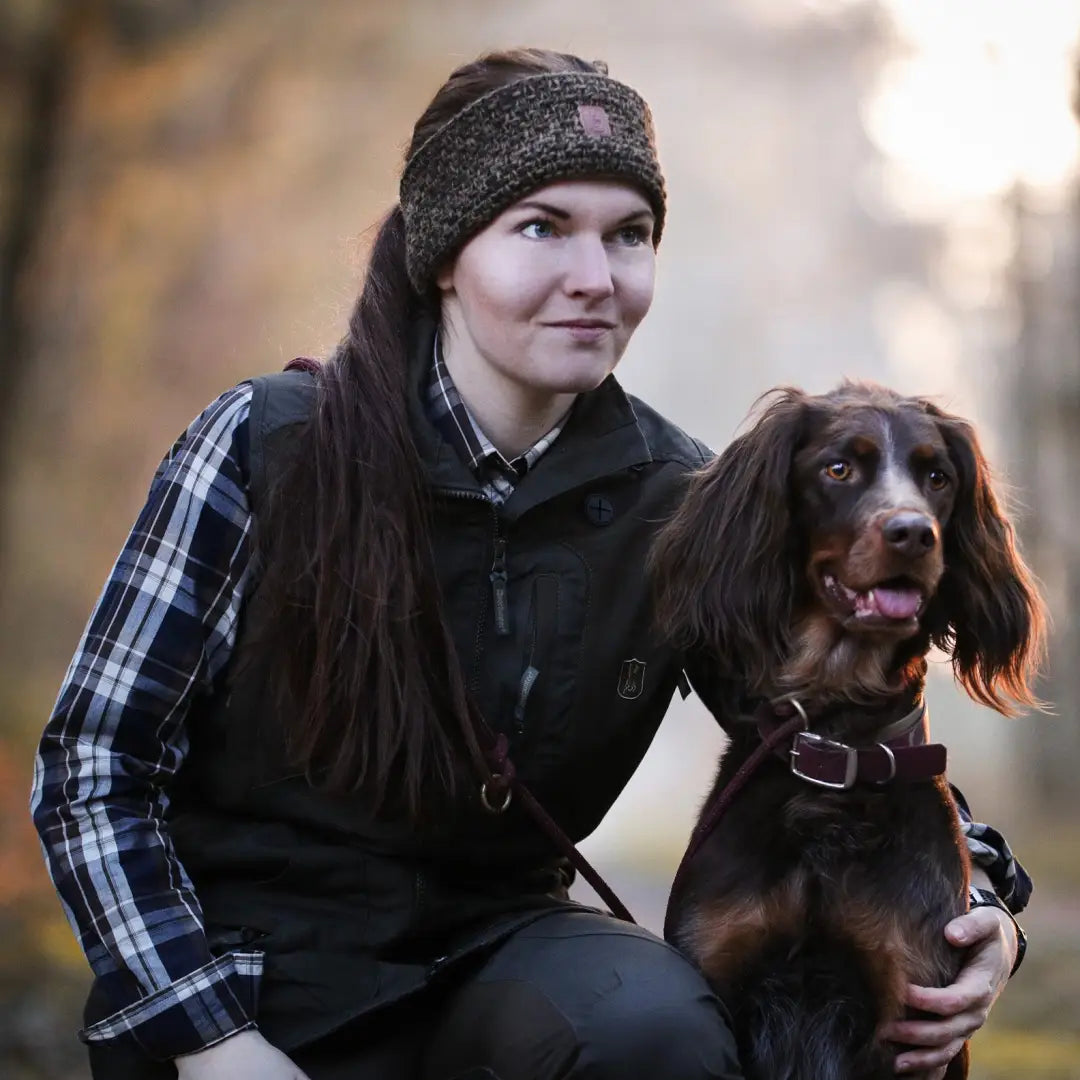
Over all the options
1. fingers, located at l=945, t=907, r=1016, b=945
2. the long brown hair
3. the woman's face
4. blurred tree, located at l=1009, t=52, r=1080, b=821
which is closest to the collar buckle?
fingers, located at l=945, t=907, r=1016, b=945

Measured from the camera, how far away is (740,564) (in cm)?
263

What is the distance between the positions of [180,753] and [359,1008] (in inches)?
18.1

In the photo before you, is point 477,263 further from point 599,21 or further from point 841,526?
point 599,21

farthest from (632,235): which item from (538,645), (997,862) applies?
(997,862)

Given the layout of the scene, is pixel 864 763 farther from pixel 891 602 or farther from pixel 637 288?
pixel 637 288

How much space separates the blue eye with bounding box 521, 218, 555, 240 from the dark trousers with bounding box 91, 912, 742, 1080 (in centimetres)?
104

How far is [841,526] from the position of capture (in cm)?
258

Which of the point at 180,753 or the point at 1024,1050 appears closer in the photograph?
the point at 180,753

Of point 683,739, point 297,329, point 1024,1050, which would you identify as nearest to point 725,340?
point 683,739

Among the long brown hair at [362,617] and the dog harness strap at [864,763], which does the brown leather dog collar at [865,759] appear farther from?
the long brown hair at [362,617]

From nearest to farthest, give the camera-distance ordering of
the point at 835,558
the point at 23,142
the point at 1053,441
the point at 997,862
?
the point at 835,558 < the point at 997,862 < the point at 23,142 < the point at 1053,441

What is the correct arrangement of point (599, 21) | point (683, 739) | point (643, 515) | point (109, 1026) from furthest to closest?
point (683, 739), point (599, 21), point (643, 515), point (109, 1026)

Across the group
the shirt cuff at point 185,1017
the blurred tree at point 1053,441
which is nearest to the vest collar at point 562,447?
the shirt cuff at point 185,1017

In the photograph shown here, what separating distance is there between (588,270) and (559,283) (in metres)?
0.05
